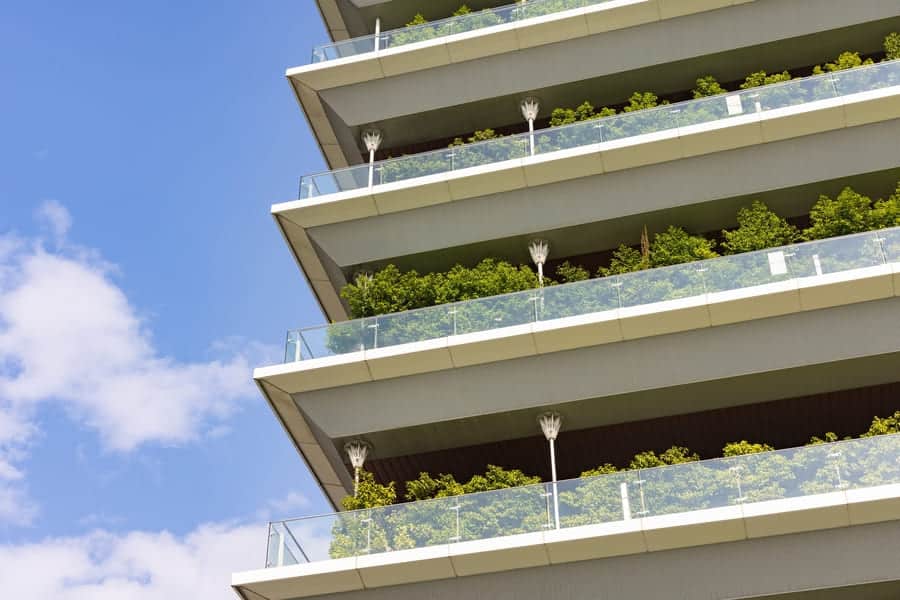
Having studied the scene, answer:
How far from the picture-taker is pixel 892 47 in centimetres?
2533

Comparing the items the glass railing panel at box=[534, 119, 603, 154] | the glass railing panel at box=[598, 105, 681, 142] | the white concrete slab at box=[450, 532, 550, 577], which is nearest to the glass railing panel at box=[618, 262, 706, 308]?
the glass railing panel at box=[598, 105, 681, 142]

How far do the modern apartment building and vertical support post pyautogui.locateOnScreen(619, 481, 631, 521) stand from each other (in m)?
0.04

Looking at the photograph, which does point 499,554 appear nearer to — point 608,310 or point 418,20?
point 608,310

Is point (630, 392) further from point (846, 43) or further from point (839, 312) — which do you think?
point (846, 43)

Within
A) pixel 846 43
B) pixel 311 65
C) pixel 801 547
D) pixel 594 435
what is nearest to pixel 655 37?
pixel 846 43

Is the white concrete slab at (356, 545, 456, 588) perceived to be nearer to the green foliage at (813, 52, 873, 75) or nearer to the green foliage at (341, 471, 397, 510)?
the green foliage at (341, 471, 397, 510)

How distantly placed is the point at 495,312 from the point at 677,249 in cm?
445

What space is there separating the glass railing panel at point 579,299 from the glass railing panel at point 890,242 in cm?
481

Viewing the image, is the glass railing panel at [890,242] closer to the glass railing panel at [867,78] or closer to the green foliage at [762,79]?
the glass railing panel at [867,78]

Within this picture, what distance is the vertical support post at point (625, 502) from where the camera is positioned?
18.3 metres

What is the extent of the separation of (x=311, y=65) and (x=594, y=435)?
12.1 m

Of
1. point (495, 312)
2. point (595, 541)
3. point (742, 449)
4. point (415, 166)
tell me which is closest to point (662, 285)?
point (495, 312)

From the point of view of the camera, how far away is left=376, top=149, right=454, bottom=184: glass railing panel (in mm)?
25391

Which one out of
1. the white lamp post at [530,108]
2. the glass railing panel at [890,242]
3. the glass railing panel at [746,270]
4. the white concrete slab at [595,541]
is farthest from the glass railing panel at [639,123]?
the white concrete slab at [595,541]
